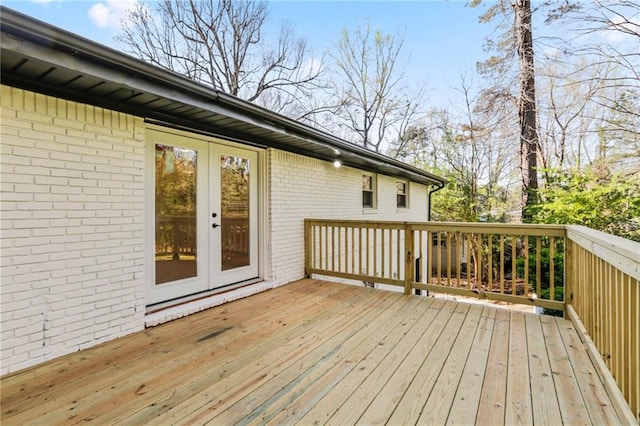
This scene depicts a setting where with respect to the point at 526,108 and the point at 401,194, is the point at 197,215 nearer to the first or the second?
the point at 401,194

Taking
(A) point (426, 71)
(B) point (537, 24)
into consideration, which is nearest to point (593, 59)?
(B) point (537, 24)

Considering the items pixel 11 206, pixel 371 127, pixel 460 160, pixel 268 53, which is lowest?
pixel 11 206

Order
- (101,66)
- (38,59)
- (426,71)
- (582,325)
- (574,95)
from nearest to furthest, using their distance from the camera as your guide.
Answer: (38,59), (101,66), (582,325), (574,95), (426,71)

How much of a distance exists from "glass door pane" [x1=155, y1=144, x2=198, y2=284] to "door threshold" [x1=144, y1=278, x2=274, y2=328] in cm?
27

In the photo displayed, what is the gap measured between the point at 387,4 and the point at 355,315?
10490 mm

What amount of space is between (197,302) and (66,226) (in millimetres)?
1507

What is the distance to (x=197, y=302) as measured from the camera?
3473 mm

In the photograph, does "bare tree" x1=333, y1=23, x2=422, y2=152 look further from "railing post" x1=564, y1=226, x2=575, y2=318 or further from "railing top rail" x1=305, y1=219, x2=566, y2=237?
"railing post" x1=564, y1=226, x2=575, y2=318

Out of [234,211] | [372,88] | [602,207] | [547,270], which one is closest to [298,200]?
[234,211]

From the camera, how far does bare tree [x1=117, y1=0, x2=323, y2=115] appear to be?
9.70 metres

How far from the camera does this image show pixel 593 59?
6152mm

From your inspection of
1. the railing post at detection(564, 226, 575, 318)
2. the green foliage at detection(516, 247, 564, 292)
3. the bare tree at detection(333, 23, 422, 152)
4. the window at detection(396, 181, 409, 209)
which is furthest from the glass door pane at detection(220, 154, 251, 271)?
the bare tree at detection(333, 23, 422, 152)

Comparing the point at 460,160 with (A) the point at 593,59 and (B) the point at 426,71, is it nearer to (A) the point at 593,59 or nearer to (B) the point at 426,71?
(B) the point at 426,71

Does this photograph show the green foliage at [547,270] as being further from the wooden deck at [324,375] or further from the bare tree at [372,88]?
the bare tree at [372,88]
